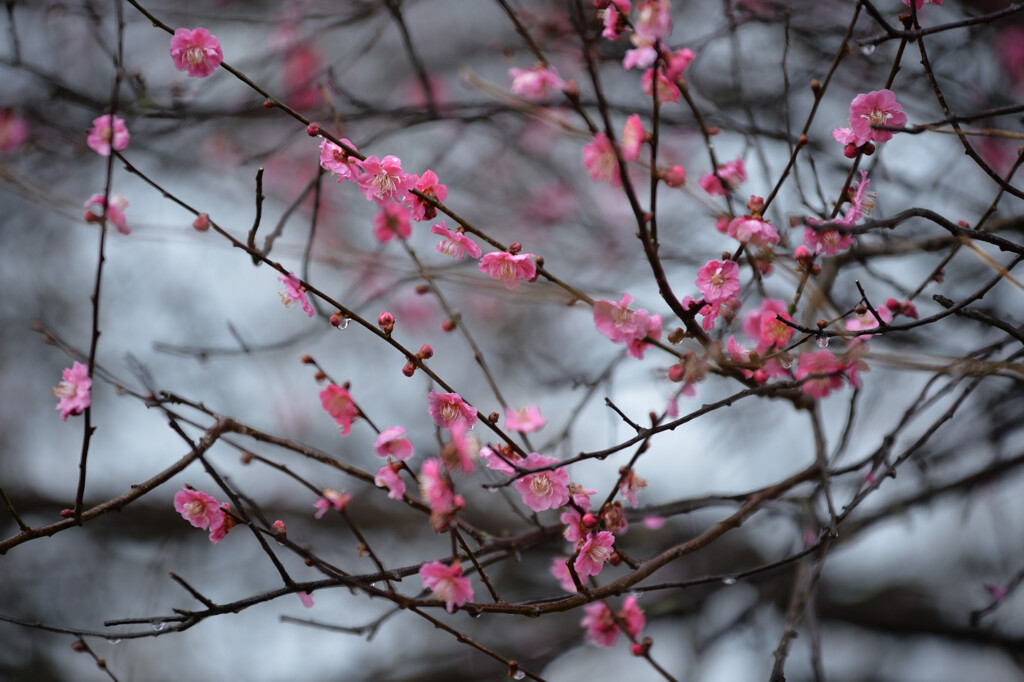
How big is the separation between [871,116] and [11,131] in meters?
3.49

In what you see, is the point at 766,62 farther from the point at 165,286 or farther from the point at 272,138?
the point at 165,286

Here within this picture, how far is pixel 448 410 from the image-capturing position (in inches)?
59.6

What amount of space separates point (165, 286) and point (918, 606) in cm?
499

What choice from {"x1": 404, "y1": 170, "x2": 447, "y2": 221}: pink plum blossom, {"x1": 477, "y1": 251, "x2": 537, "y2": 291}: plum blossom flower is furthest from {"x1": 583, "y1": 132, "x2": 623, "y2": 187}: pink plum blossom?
{"x1": 404, "y1": 170, "x2": 447, "y2": 221}: pink plum blossom

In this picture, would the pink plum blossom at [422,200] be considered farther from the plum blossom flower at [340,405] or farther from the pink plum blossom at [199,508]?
the pink plum blossom at [199,508]

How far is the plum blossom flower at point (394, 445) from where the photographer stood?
147 centimetres

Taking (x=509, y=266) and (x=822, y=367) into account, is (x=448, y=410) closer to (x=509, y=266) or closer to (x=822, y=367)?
(x=509, y=266)

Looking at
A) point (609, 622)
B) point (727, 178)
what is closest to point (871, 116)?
point (727, 178)

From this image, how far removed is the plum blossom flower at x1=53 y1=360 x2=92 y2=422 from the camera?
1482mm

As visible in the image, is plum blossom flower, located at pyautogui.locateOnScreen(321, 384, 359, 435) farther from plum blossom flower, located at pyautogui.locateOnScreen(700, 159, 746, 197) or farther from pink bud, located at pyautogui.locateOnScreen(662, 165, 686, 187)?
plum blossom flower, located at pyautogui.locateOnScreen(700, 159, 746, 197)

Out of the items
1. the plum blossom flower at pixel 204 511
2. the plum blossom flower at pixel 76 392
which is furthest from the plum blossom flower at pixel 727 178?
the plum blossom flower at pixel 76 392

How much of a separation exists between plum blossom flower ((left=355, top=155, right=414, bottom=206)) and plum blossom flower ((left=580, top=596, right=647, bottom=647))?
3.52 ft

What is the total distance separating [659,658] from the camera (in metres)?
3.93

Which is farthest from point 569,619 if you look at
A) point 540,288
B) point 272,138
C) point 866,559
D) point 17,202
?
point 17,202
